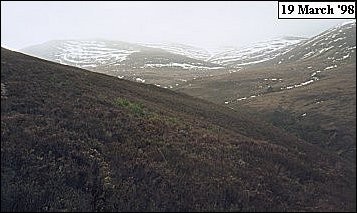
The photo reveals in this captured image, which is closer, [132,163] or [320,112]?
[132,163]

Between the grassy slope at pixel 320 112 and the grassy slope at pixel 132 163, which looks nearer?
the grassy slope at pixel 132 163

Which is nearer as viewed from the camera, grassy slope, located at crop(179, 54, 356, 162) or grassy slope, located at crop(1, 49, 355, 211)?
grassy slope, located at crop(1, 49, 355, 211)

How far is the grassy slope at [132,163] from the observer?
10.1m

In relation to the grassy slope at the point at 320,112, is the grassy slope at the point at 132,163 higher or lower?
higher

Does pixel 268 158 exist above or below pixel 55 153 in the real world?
below

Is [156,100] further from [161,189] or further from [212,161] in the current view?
[161,189]

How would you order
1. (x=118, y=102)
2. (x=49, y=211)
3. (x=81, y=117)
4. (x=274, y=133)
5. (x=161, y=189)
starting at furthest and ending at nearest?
1. (x=274, y=133)
2. (x=118, y=102)
3. (x=81, y=117)
4. (x=161, y=189)
5. (x=49, y=211)

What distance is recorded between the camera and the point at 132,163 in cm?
1212

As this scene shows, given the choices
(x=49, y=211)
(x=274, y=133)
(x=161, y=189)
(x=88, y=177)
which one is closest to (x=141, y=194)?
(x=161, y=189)

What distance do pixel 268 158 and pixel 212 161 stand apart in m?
3.20

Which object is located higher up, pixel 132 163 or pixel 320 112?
pixel 132 163

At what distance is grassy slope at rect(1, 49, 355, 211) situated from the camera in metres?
10.1

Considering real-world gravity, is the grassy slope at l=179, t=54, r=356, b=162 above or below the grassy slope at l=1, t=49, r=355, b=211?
below

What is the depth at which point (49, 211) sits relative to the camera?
30.0 ft
